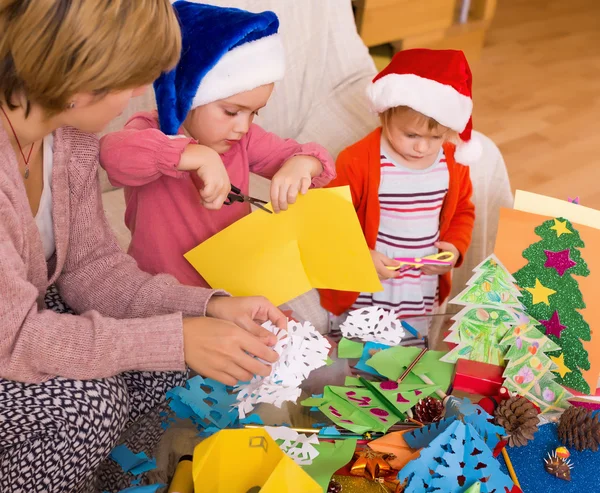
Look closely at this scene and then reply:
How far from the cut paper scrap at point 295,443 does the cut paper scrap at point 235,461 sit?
0.04 m

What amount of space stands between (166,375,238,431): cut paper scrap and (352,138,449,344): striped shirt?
50 cm

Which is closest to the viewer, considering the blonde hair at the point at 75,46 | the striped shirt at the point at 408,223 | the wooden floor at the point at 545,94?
the blonde hair at the point at 75,46

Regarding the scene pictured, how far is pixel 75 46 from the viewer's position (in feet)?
2.69

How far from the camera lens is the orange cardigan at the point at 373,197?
1442 mm

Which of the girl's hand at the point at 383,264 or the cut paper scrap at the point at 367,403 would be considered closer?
the cut paper scrap at the point at 367,403

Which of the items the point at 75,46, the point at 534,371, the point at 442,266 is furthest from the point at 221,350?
the point at 442,266

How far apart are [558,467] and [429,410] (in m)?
0.20

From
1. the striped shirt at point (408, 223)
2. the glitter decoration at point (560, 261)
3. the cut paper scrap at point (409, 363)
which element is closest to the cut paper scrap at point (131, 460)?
the cut paper scrap at point (409, 363)

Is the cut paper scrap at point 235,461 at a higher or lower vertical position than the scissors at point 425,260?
higher

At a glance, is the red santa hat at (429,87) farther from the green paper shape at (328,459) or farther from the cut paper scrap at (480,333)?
the green paper shape at (328,459)

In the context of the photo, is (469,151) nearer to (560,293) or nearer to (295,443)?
(560,293)

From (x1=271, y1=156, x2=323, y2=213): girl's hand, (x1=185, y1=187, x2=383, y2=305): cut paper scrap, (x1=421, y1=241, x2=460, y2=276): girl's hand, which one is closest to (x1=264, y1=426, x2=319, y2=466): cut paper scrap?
(x1=185, y1=187, x2=383, y2=305): cut paper scrap

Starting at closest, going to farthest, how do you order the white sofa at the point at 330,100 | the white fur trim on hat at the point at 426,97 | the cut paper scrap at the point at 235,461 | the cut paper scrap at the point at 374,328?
1. the cut paper scrap at the point at 235,461
2. the cut paper scrap at the point at 374,328
3. the white fur trim on hat at the point at 426,97
4. the white sofa at the point at 330,100

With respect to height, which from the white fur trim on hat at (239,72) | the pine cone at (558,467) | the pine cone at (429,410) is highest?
the white fur trim on hat at (239,72)
